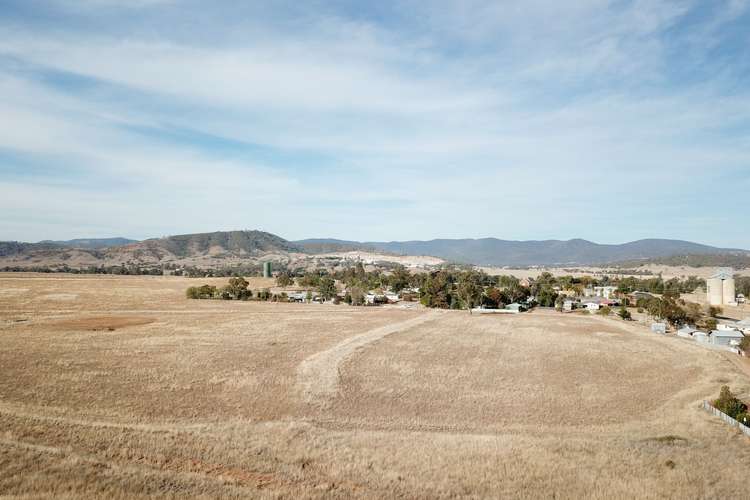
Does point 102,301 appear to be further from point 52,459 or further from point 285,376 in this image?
point 52,459

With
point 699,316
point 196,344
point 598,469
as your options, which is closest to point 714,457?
point 598,469

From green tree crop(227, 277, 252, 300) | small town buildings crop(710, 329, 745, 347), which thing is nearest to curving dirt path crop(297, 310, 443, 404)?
small town buildings crop(710, 329, 745, 347)

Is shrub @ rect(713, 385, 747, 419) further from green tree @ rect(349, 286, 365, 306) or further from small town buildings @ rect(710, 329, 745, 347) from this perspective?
green tree @ rect(349, 286, 365, 306)

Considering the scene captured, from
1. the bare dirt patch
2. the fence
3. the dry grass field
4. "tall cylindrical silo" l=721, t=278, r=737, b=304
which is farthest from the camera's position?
"tall cylindrical silo" l=721, t=278, r=737, b=304

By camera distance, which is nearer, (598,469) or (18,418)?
(598,469)

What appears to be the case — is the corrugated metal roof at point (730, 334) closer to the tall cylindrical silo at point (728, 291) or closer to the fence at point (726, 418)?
the fence at point (726, 418)

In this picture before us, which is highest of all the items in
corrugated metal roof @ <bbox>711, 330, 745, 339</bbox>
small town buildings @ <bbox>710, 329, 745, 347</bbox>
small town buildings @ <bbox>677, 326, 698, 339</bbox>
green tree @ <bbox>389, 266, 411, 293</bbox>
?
green tree @ <bbox>389, 266, 411, 293</bbox>
